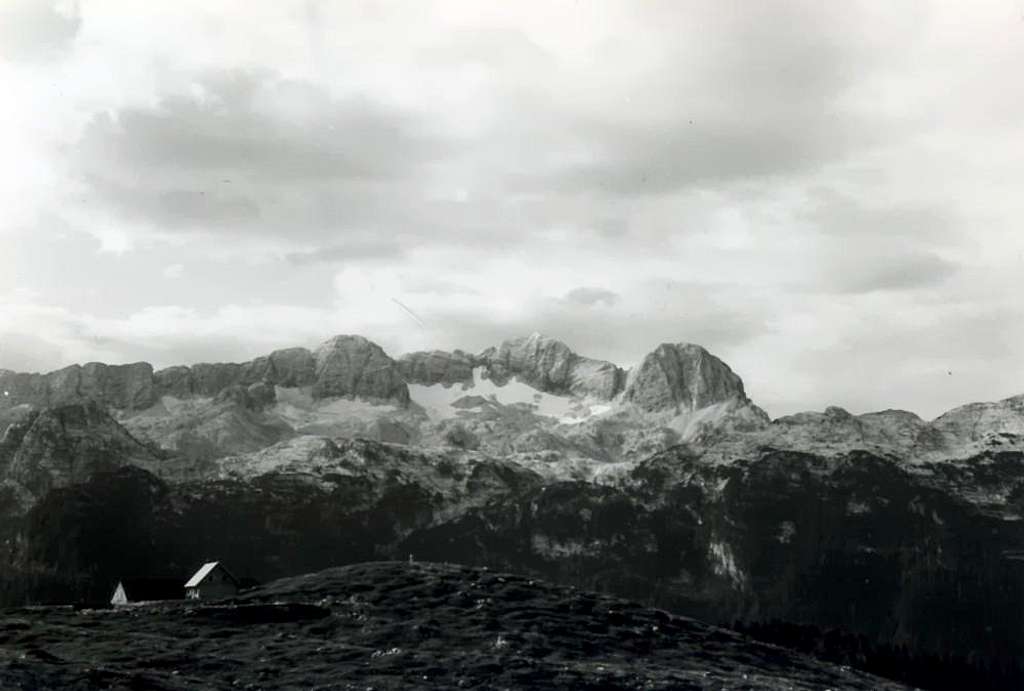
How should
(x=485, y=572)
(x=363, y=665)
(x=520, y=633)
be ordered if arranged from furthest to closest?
(x=485, y=572) → (x=520, y=633) → (x=363, y=665)

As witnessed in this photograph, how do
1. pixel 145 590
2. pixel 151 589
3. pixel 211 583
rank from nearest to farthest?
1. pixel 145 590
2. pixel 211 583
3. pixel 151 589

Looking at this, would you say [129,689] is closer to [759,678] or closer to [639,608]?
[759,678]

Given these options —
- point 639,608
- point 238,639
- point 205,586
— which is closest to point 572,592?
point 639,608

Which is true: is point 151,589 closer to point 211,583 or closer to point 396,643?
point 211,583

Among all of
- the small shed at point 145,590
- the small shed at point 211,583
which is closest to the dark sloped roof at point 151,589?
the small shed at point 145,590

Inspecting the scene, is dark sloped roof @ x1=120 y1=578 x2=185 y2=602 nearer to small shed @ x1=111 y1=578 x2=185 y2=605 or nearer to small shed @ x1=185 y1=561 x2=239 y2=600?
small shed @ x1=111 y1=578 x2=185 y2=605

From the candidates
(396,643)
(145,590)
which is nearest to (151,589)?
(145,590)

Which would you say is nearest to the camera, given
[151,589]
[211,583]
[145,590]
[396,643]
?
[396,643]
